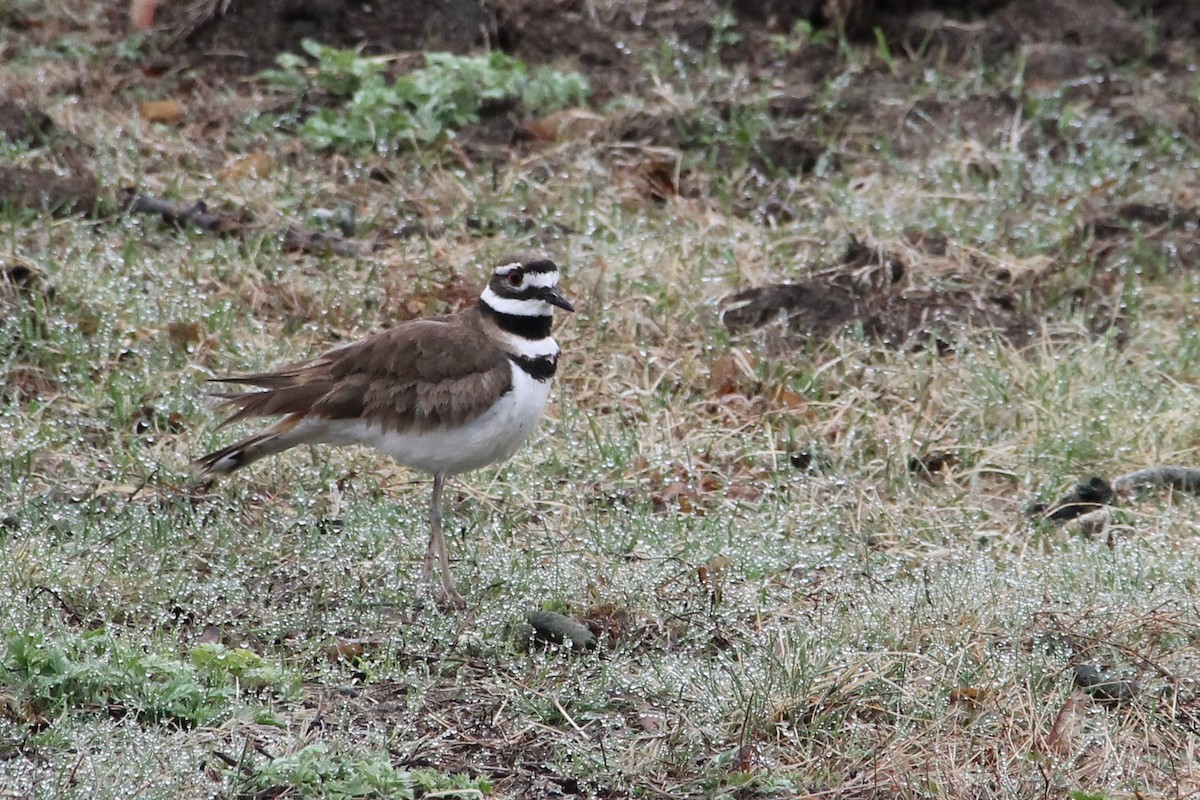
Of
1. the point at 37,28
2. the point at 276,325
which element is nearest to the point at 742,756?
the point at 276,325

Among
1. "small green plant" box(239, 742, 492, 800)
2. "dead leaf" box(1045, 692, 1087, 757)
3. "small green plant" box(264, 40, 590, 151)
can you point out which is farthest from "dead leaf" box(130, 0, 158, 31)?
"dead leaf" box(1045, 692, 1087, 757)

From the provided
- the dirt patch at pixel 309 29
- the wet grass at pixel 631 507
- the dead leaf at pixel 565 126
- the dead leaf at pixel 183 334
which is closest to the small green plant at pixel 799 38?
the wet grass at pixel 631 507

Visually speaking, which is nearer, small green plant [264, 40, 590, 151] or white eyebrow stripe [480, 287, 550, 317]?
white eyebrow stripe [480, 287, 550, 317]

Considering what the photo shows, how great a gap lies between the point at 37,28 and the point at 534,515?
605cm

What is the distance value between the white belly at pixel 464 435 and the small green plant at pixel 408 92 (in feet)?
12.6

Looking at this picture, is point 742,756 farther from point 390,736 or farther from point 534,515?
point 534,515

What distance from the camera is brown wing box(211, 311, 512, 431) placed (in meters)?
5.55

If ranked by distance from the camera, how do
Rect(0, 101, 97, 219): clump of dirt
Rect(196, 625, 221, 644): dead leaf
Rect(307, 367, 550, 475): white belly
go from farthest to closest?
Rect(0, 101, 97, 219): clump of dirt < Rect(307, 367, 550, 475): white belly < Rect(196, 625, 221, 644): dead leaf

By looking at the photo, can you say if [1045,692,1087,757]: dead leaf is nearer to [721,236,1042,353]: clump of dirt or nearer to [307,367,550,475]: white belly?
[307,367,550,475]: white belly

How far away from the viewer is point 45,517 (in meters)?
5.94

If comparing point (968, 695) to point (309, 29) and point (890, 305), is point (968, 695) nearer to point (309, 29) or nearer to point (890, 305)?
point (890, 305)

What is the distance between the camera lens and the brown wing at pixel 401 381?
18.2 feet

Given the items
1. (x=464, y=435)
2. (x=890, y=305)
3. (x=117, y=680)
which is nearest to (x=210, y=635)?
(x=117, y=680)

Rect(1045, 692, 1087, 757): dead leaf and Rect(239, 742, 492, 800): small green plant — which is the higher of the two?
Rect(239, 742, 492, 800): small green plant
